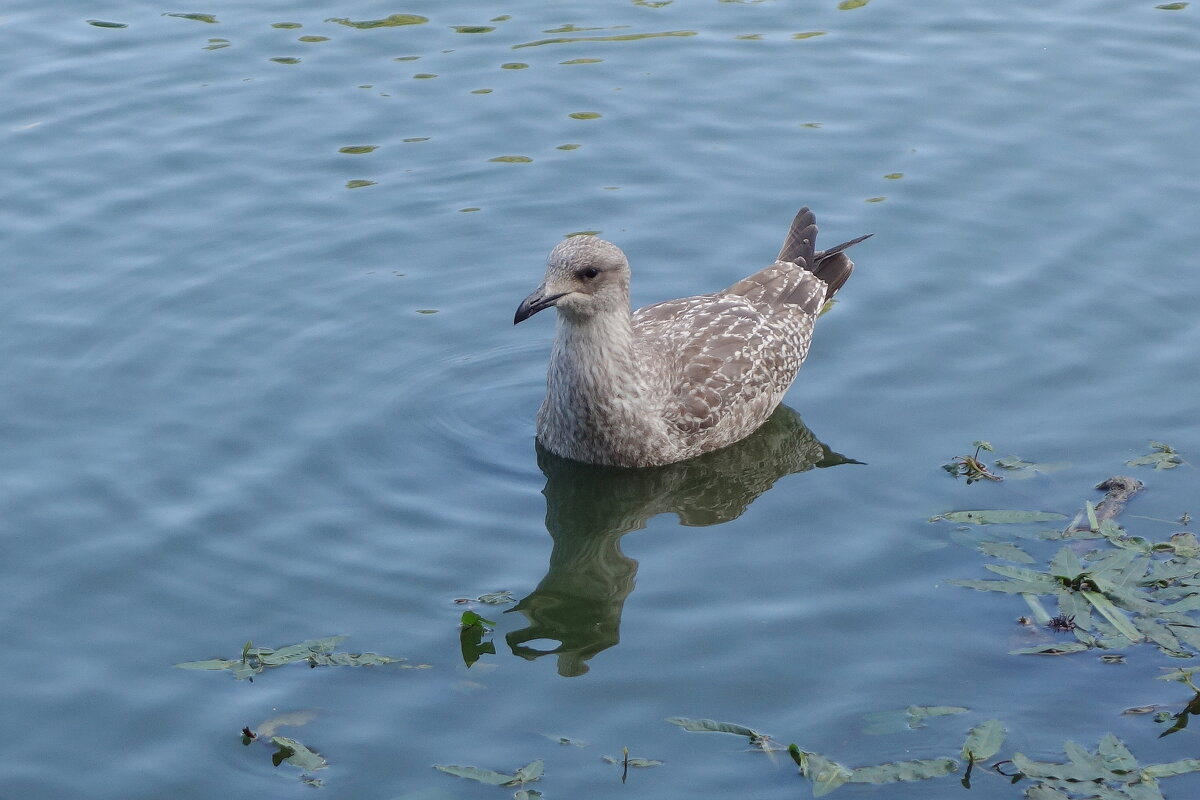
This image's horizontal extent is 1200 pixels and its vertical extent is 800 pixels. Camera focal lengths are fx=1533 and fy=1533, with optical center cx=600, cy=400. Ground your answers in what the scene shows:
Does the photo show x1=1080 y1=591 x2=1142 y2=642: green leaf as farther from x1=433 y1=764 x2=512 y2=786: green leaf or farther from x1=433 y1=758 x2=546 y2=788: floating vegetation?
x1=433 y1=764 x2=512 y2=786: green leaf

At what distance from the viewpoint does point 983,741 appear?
6734 millimetres

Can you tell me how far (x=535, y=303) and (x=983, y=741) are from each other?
346cm

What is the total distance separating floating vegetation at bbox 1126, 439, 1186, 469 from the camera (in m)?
8.84

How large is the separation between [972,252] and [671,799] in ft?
19.6

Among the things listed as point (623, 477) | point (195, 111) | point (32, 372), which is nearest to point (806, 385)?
point (623, 477)

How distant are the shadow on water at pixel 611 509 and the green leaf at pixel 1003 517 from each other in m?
0.97

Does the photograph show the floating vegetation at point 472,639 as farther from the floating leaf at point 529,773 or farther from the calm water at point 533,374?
the floating leaf at point 529,773

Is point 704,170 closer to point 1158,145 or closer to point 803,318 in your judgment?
point 803,318

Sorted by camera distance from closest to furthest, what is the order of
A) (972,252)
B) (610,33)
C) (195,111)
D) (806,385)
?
(806,385) < (972,252) < (195,111) < (610,33)

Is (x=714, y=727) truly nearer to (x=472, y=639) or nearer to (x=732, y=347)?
(x=472, y=639)

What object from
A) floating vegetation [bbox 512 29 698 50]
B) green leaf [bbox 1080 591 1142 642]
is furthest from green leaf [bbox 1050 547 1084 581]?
floating vegetation [bbox 512 29 698 50]

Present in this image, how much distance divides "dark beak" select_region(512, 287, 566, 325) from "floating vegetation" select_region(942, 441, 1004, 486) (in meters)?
2.48

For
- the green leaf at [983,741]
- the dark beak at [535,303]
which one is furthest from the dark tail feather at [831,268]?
the green leaf at [983,741]

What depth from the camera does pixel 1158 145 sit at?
40.9 ft
